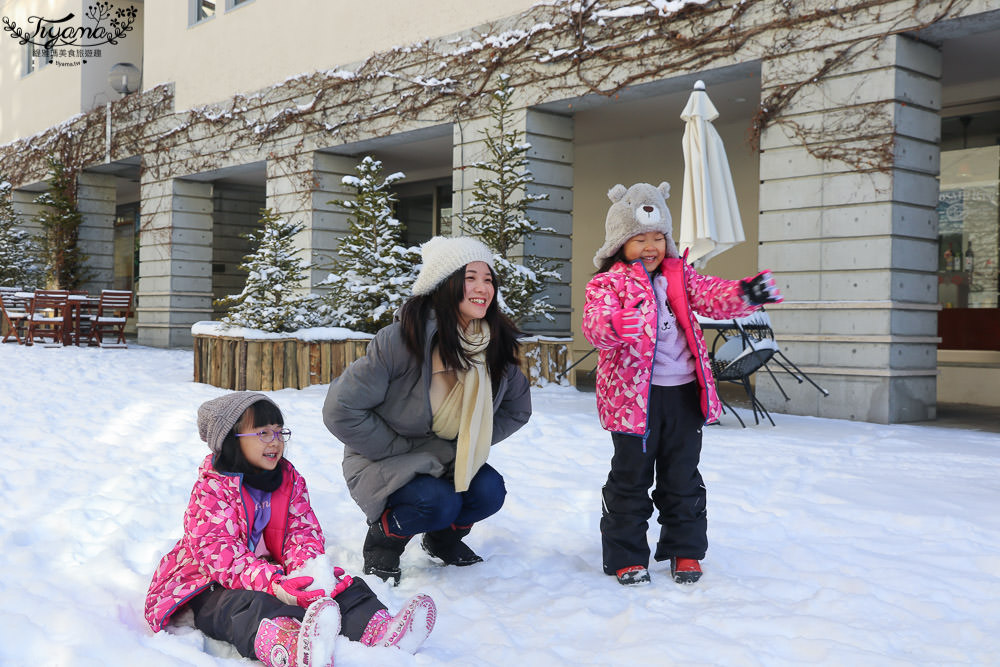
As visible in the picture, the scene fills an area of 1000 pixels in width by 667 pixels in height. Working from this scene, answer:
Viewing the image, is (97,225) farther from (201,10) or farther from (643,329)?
(643,329)

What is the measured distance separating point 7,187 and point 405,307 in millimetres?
20396

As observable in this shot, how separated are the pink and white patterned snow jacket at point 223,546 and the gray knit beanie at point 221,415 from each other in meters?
0.09

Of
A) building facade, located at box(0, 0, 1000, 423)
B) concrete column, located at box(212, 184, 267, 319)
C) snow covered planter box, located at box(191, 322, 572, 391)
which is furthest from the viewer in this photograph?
concrete column, located at box(212, 184, 267, 319)

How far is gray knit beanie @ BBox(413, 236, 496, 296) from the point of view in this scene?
2973 millimetres

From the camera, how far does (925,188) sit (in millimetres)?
7418

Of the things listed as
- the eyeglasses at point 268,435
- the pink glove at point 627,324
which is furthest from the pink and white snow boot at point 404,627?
the pink glove at point 627,324

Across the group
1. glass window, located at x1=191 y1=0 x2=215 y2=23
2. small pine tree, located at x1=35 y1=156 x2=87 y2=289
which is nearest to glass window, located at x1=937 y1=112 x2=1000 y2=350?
glass window, located at x1=191 y1=0 x2=215 y2=23

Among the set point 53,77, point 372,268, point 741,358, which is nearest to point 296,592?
point 741,358

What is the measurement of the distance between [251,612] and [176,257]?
14600 millimetres

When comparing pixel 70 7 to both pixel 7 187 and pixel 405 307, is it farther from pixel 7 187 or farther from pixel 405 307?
pixel 405 307

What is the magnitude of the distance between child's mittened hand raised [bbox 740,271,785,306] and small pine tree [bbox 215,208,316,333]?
6.21 m

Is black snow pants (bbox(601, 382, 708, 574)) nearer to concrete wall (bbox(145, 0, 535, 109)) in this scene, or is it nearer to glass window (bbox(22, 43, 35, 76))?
concrete wall (bbox(145, 0, 535, 109))

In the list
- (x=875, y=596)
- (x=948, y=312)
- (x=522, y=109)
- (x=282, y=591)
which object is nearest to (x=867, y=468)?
(x=875, y=596)

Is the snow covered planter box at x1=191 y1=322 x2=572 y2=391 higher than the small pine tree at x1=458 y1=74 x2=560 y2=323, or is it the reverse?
the small pine tree at x1=458 y1=74 x2=560 y2=323
